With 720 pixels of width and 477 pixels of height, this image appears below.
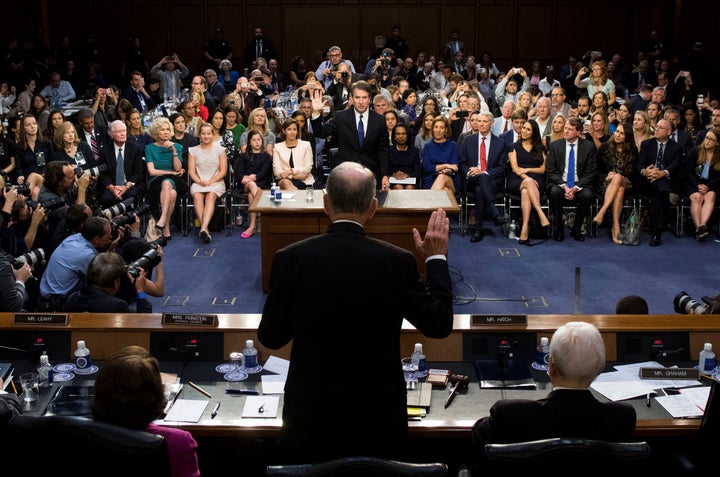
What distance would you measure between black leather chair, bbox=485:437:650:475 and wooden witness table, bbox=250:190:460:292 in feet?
14.1

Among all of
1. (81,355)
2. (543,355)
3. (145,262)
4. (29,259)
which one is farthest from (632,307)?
(29,259)

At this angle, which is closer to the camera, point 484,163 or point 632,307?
point 632,307

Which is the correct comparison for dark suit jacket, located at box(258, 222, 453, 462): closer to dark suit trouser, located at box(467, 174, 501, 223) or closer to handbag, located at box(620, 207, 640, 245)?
dark suit trouser, located at box(467, 174, 501, 223)

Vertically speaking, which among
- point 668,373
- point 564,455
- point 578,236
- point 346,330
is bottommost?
point 578,236

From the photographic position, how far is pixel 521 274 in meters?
7.62

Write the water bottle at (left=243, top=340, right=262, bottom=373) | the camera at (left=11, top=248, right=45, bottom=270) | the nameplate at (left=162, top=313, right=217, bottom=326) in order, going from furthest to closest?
the camera at (left=11, top=248, right=45, bottom=270) → the nameplate at (left=162, top=313, right=217, bottom=326) → the water bottle at (left=243, top=340, right=262, bottom=373)

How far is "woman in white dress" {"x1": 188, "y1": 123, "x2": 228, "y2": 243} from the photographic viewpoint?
8.78 m

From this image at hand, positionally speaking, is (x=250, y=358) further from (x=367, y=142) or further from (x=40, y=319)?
(x=367, y=142)

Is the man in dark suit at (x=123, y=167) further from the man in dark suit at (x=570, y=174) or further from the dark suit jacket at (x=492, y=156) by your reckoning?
the man in dark suit at (x=570, y=174)

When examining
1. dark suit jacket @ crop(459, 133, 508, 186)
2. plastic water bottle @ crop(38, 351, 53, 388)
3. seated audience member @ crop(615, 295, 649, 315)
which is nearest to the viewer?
plastic water bottle @ crop(38, 351, 53, 388)

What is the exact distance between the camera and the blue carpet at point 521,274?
22.6 ft

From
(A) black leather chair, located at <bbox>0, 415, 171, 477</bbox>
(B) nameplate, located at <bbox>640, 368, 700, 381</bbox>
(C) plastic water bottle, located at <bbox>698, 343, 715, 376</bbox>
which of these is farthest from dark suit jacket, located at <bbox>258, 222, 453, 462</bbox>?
(C) plastic water bottle, located at <bbox>698, 343, 715, 376</bbox>

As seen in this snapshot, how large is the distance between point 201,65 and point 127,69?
2002mm

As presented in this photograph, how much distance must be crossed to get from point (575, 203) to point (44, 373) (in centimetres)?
596
